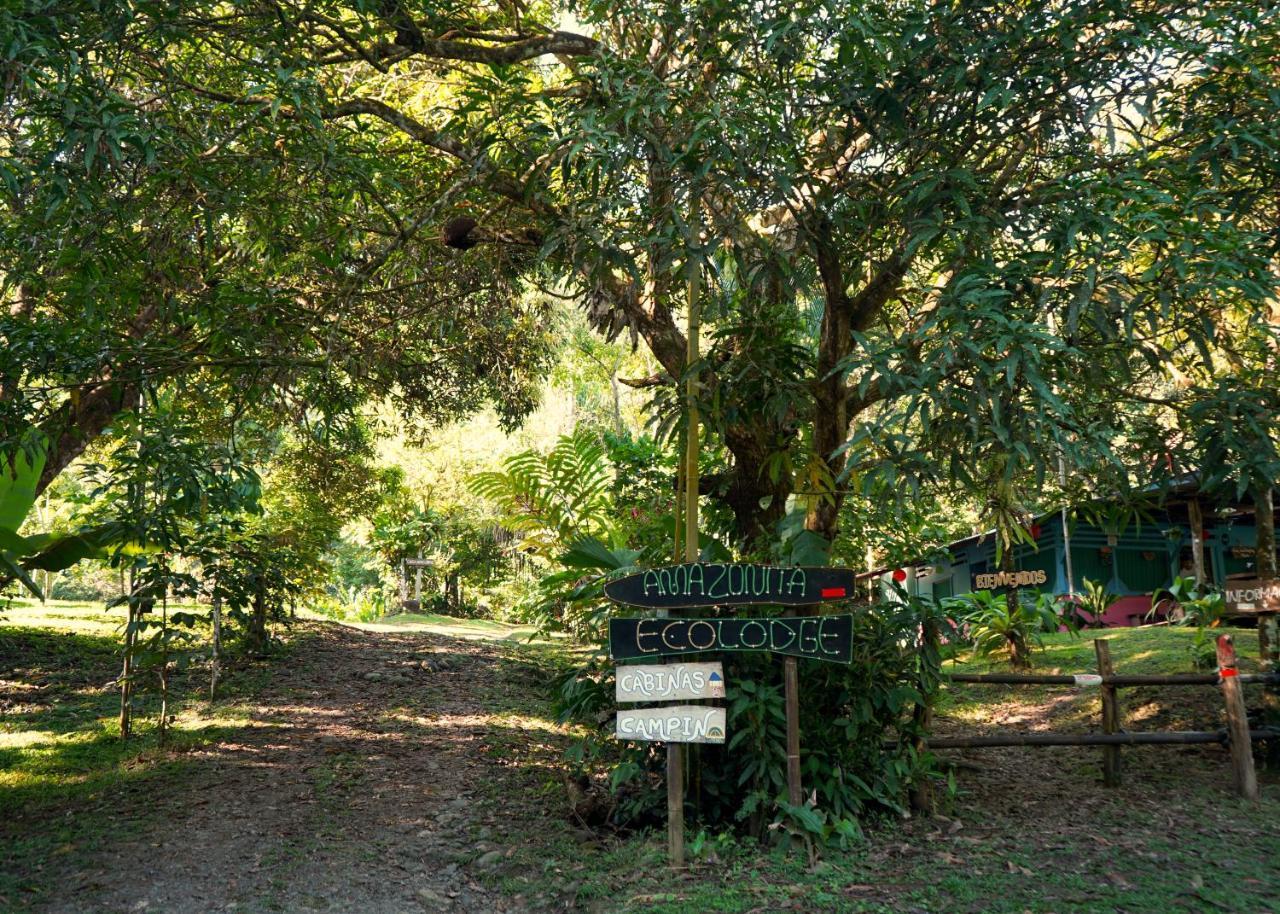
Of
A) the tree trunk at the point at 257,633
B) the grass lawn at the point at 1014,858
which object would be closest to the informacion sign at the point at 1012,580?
the grass lawn at the point at 1014,858

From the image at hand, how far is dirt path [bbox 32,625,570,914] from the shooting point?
6113 mm

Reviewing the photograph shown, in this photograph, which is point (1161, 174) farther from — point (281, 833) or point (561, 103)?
point (281, 833)

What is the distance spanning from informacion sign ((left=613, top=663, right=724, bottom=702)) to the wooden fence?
5.69 ft

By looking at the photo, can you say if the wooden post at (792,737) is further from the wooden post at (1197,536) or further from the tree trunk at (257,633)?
the wooden post at (1197,536)

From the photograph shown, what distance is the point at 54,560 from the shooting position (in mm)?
8008

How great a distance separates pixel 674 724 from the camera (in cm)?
669

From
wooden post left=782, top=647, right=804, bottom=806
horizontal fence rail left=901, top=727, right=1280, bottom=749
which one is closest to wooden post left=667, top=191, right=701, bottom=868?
wooden post left=782, top=647, right=804, bottom=806

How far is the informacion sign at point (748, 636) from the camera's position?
6723 mm

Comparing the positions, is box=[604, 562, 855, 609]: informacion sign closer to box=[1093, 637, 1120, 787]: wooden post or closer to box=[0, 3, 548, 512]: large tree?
box=[1093, 637, 1120, 787]: wooden post

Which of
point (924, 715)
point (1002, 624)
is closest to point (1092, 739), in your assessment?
point (924, 715)

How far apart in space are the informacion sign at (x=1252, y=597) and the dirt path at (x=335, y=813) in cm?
548

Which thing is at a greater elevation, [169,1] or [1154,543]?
[169,1]

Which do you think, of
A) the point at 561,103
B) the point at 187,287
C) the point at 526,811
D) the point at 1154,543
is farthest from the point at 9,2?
the point at 1154,543

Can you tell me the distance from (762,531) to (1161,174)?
3.76 meters
